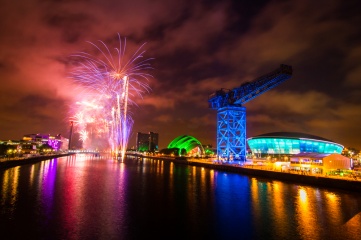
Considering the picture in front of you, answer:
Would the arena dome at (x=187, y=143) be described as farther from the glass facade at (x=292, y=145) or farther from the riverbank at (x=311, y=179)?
the riverbank at (x=311, y=179)

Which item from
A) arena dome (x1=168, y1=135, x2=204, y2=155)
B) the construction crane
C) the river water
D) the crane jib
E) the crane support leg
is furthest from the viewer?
arena dome (x1=168, y1=135, x2=204, y2=155)

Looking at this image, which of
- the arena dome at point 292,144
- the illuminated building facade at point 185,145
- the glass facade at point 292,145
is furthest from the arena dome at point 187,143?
the arena dome at point 292,144

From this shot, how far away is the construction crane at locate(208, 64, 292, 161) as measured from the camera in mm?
50594

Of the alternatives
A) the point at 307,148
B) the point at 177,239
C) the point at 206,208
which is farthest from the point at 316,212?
the point at 307,148

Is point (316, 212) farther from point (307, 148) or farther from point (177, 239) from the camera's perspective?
point (307, 148)

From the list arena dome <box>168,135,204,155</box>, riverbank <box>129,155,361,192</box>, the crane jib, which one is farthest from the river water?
arena dome <box>168,135,204,155</box>

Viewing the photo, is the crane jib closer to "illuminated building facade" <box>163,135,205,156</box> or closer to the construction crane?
the construction crane

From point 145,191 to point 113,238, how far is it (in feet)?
39.8

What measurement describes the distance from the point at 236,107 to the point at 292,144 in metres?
45.3

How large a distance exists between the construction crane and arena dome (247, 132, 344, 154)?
1512 inches

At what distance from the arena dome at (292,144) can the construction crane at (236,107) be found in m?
38.4

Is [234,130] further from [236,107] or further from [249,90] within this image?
[249,90]

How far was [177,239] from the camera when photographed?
11.9 metres

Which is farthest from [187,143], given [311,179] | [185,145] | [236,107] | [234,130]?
[311,179]
